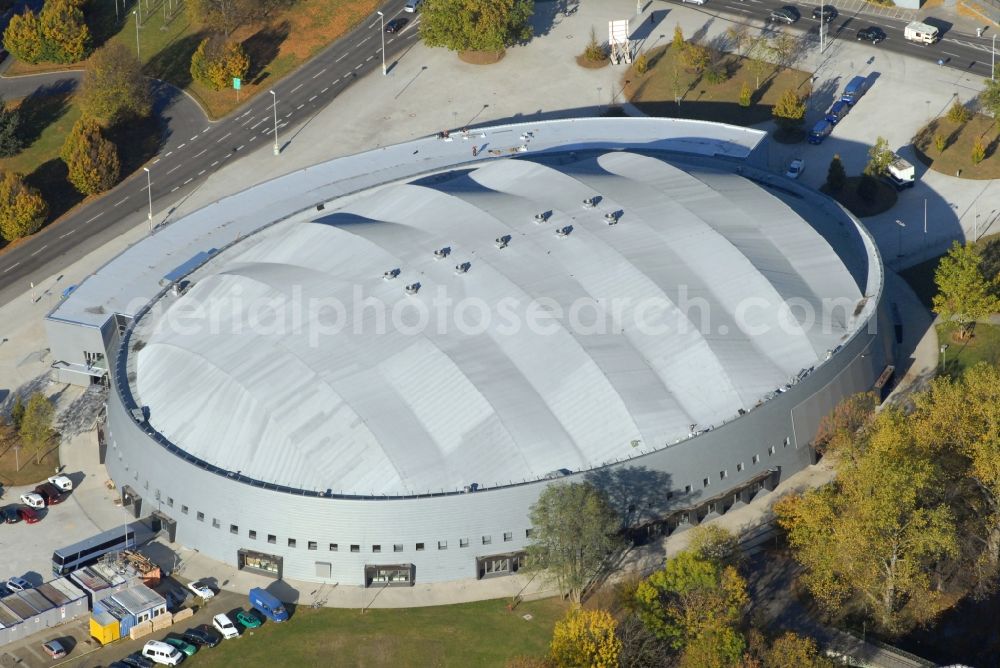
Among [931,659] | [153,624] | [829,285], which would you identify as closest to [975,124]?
[829,285]

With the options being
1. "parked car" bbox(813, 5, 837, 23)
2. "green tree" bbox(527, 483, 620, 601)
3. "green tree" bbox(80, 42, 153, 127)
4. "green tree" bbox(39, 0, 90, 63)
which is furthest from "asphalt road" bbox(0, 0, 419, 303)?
"green tree" bbox(527, 483, 620, 601)

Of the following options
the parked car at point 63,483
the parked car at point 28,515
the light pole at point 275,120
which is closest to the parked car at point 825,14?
the light pole at point 275,120

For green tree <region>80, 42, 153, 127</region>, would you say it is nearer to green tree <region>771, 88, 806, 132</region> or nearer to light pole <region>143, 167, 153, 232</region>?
light pole <region>143, 167, 153, 232</region>

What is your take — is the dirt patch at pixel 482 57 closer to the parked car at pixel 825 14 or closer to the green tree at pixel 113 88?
the green tree at pixel 113 88

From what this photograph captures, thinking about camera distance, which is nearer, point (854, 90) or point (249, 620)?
point (249, 620)

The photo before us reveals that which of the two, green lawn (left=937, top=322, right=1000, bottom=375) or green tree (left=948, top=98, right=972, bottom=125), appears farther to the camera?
green tree (left=948, top=98, right=972, bottom=125)

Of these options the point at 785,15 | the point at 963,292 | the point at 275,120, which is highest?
the point at 275,120

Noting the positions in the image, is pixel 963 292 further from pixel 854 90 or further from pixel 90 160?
pixel 90 160

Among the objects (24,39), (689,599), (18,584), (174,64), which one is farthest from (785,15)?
(18,584)
